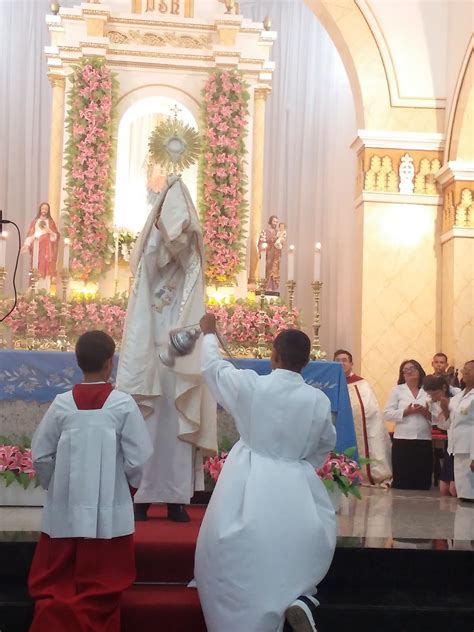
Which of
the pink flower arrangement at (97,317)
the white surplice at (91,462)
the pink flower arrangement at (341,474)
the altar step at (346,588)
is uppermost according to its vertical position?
the pink flower arrangement at (97,317)

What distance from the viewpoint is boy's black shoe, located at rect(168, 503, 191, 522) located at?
5910 millimetres

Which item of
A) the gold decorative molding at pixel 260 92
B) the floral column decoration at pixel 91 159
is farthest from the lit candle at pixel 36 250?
the gold decorative molding at pixel 260 92

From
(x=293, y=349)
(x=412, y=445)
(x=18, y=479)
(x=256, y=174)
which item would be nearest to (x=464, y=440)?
(x=412, y=445)

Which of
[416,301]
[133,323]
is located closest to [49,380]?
[133,323]

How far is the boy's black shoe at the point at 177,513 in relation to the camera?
233 inches

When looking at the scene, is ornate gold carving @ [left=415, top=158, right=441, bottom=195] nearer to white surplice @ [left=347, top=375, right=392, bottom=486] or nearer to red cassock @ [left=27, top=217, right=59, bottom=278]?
white surplice @ [left=347, top=375, right=392, bottom=486]

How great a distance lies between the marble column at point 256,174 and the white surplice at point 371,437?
8.13 feet

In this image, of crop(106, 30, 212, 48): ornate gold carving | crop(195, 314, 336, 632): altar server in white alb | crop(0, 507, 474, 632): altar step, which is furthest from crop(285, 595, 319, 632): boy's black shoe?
crop(106, 30, 212, 48): ornate gold carving

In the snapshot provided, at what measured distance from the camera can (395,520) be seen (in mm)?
6875

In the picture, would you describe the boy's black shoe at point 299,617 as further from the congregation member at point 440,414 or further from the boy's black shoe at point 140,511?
the congregation member at point 440,414

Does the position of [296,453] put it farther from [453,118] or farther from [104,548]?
[453,118]

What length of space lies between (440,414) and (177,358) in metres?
4.90

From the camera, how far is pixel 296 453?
4.54 meters

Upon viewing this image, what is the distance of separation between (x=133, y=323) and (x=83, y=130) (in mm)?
6446
